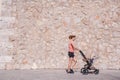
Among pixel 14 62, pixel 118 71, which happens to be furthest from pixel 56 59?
pixel 118 71

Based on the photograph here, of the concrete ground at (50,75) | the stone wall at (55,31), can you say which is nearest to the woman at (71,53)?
the concrete ground at (50,75)

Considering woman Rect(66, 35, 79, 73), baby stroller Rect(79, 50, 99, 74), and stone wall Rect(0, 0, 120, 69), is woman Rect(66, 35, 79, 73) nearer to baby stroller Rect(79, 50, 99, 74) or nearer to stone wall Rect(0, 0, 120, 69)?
baby stroller Rect(79, 50, 99, 74)

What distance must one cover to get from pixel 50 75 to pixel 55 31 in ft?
8.33

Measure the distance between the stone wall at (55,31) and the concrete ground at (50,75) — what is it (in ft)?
2.05

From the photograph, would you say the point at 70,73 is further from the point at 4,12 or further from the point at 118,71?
the point at 4,12

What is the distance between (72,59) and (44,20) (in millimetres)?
2204

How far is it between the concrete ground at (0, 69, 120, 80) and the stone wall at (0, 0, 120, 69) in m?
0.62

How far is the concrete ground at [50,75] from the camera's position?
11.0m

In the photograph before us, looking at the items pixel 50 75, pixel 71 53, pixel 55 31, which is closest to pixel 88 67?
pixel 71 53

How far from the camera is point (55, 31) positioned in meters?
13.6

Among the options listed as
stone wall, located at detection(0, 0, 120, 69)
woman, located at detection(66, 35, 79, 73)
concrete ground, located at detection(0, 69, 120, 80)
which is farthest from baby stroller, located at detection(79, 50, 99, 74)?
stone wall, located at detection(0, 0, 120, 69)

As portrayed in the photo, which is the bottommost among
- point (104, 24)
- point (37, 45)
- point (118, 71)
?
point (118, 71)

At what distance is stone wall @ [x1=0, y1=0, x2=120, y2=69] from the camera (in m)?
13.4

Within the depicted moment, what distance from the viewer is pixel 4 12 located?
1349cm
